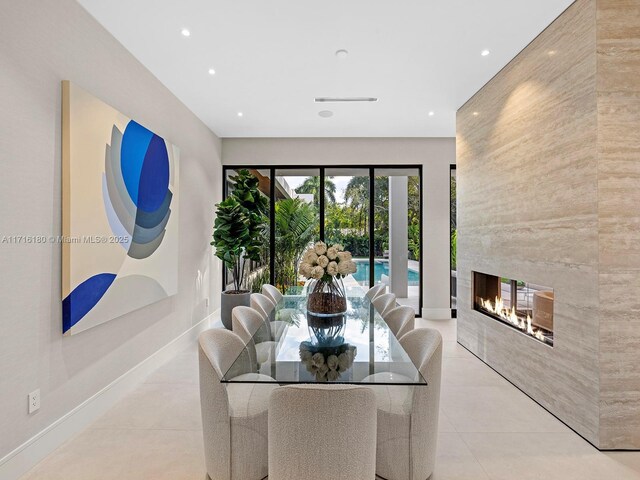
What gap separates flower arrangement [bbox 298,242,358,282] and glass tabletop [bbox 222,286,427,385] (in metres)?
0.32

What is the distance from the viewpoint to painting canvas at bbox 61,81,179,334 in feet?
7.28

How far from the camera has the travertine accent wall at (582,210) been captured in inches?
84.7

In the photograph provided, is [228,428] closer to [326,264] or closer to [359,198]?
[326,264]

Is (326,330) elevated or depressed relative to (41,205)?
depressed

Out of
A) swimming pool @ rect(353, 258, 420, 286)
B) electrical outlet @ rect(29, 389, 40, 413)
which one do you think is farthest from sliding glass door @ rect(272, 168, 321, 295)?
electrical outlet @ rect(29, 389, 40, 413)

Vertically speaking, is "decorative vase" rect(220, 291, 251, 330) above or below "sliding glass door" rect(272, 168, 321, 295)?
below

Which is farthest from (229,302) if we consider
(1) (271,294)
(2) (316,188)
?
(2) (316,188)

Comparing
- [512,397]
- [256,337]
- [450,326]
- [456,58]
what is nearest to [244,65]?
[456,58]

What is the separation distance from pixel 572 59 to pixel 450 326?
3696 millimetres

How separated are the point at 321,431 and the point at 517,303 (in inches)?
101

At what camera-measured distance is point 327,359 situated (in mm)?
1730

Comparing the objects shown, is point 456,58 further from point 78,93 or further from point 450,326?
point 450,326

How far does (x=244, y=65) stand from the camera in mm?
3207

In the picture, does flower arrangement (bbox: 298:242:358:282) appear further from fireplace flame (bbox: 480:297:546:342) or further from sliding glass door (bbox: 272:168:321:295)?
sliding glass door (bbox: 272:168:321:295)
